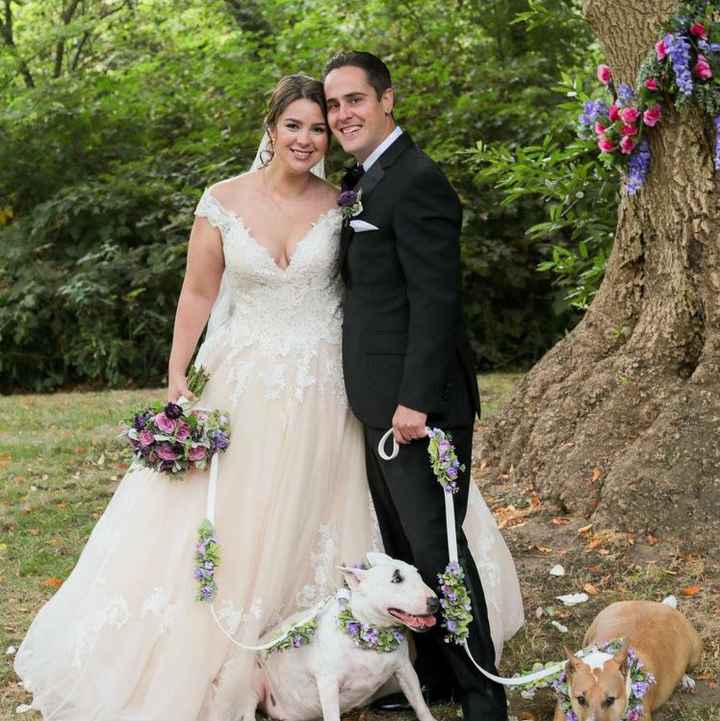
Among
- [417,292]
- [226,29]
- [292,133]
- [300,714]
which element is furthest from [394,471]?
[226,29]

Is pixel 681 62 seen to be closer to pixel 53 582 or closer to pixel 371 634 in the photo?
pixel 371 634

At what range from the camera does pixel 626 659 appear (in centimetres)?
346

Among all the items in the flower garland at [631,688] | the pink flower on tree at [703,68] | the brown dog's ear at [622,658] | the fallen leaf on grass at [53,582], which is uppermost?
the pink flower on tree at [703,68]

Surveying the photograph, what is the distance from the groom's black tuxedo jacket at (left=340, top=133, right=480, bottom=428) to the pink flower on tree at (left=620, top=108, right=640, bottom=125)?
1.79 m

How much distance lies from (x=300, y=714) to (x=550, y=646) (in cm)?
112

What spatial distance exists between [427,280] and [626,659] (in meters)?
1.30

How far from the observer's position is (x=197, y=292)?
4.08 meters

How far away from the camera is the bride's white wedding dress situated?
3844 mm

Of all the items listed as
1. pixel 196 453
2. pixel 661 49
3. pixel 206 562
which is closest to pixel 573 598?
pixel 206 562

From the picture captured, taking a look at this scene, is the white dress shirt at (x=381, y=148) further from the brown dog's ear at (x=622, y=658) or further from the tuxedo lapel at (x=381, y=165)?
the brown dog's ear at (x=622, y=658)

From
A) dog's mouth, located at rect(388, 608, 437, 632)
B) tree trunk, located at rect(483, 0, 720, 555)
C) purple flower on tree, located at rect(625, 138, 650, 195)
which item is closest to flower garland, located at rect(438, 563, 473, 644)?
dog's mouth, located at rect(388, 608, 437, 632)

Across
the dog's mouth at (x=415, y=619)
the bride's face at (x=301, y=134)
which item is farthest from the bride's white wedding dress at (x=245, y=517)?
the dog's mouth at (x=415, y=619)

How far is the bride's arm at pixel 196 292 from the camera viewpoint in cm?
403

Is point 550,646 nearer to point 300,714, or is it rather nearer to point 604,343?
point 300,714
